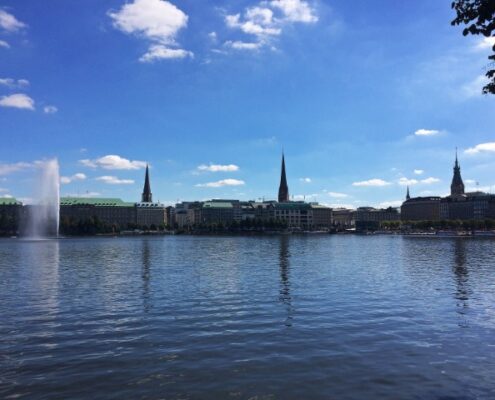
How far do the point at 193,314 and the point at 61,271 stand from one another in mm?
25621

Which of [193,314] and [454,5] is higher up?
[454,5]

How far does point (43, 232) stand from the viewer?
194375 millimetres

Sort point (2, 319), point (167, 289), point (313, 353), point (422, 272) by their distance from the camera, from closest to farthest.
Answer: point (313, 353) < point (2, 319) < point (167, 289) < point (422, 272)

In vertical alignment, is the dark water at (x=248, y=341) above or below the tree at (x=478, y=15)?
below

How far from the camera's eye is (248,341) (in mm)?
17516

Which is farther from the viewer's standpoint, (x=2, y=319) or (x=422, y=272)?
(x=422, y=272)

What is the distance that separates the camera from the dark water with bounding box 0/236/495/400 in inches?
508

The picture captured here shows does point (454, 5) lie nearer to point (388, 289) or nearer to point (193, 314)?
point (193, 314)

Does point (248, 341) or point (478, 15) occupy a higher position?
point (478, 15)

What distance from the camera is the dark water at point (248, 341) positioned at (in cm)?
1289

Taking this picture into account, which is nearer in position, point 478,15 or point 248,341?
point 478,15

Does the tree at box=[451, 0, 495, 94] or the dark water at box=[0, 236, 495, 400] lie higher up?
the tree at box=[451, 0, 495, 94]

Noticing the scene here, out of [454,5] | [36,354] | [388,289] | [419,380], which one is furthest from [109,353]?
[388,289]

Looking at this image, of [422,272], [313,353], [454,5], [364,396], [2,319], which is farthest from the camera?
[422,272]
